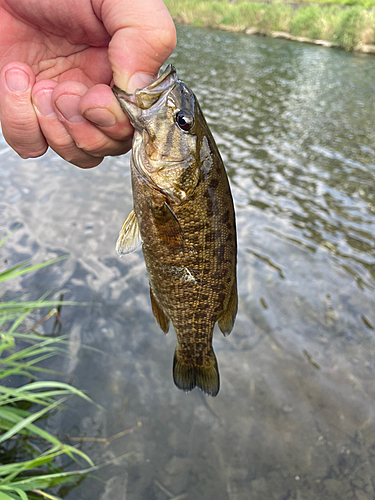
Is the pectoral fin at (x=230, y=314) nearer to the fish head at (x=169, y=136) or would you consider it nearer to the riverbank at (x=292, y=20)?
the fish head at (x=169, y=136)

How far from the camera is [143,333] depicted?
18.3 feet

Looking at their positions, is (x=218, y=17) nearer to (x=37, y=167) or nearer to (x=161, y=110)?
(x=37, y=167)

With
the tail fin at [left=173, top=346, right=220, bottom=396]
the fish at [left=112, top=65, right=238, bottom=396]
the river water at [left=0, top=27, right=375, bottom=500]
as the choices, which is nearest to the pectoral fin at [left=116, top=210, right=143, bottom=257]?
the fish at [left=112, top=65, right=238, bottom=396]

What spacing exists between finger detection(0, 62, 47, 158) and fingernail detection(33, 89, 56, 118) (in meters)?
0.03

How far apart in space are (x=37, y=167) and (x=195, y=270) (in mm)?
8697

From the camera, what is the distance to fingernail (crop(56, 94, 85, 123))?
1869mm

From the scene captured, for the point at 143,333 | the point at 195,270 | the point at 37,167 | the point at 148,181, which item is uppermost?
the point at 148,181

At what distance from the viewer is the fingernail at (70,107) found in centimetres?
187

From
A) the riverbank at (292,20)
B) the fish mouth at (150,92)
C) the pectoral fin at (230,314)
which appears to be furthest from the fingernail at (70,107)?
the riverbank at (292,20)

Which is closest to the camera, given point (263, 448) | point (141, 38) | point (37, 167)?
point (141, 38)

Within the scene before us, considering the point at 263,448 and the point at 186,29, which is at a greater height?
the point at 186,29

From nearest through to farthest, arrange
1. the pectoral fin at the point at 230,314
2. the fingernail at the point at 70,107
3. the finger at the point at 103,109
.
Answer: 1. the finger at the point at 103,109
2. the fingernail at the point at 70,107
3. the pectoral fin at the point at 230,314

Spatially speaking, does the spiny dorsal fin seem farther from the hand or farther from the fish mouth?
the fish mouth

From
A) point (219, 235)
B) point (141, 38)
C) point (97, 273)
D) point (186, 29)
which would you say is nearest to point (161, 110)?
point (141, 38)
